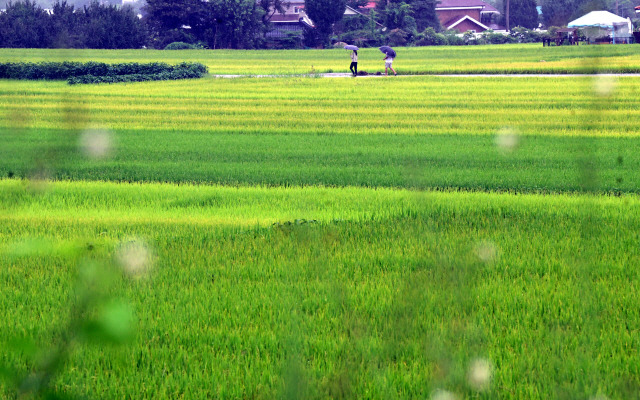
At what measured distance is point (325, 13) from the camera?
229 ft

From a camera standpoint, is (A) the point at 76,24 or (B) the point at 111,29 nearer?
(A) the point at 76,24

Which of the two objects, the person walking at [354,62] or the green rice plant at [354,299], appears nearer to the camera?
the green rice plant at [354,299]

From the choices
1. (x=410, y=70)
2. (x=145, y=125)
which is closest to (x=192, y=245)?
(x=145, y=125)

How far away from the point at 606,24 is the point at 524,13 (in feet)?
121

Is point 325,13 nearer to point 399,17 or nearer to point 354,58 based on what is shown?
point 399,17

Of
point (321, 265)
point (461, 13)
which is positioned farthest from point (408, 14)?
point (321, 265)

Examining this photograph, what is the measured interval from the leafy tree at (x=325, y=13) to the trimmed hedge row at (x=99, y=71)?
31.2 m

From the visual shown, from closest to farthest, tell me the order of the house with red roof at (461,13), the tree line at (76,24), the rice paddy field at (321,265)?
the rice paddy field at (321,265)
the tree line at (76,24)
the house with red roof at (461,13)

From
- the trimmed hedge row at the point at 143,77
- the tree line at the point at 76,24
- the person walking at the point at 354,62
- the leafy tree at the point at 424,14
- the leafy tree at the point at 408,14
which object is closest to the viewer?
the person walking at the point at 354,62

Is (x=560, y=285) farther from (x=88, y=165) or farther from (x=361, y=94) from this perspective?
(x=361, y=94)

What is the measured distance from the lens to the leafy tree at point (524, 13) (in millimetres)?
84750

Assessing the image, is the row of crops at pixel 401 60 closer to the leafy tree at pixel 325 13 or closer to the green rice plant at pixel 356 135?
the green rice plant at pixel 356 135

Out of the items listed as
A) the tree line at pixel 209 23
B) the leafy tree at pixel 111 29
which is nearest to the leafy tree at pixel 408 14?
the tree line at pixel 209 23

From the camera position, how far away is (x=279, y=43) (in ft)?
232
